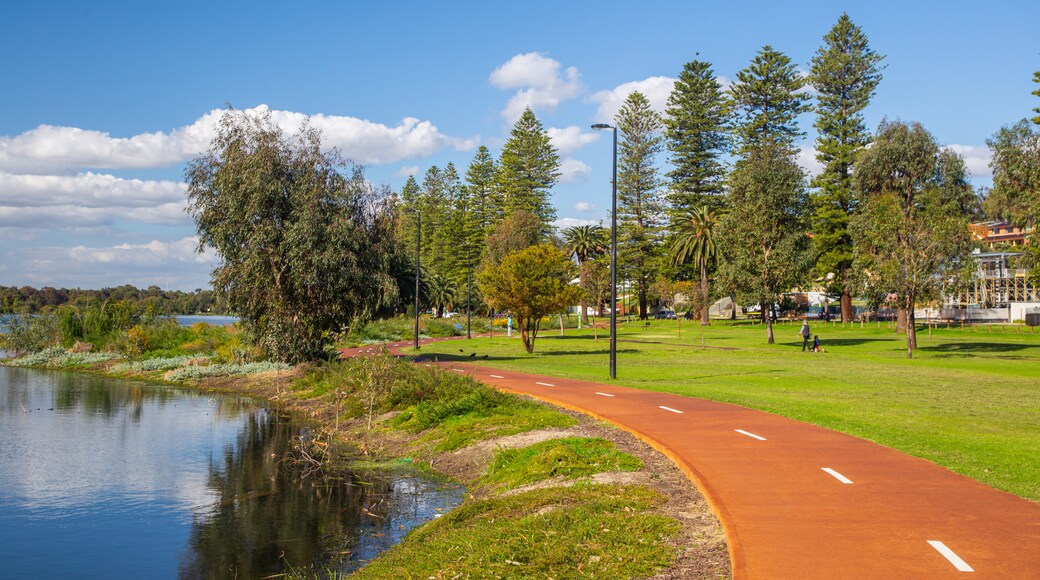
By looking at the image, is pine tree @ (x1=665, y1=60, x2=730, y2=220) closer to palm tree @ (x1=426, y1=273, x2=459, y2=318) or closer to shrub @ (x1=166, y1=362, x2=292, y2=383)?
palm tree @ (x1=426, y1=273, x2=459, y2=318)

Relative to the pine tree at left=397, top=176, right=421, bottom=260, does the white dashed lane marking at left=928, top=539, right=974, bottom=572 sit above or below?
below

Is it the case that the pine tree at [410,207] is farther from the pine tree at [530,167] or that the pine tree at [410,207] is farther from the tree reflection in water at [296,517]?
the tree reflection in water at [296,517]

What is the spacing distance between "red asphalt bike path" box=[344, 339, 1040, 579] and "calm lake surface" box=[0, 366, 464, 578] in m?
4.65

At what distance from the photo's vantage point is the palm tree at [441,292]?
303 feet

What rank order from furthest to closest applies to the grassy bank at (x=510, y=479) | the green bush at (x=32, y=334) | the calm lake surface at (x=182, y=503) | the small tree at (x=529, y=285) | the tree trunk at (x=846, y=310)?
the tree trunk at (x=846, y=310) < the green bush at (x=32, y=334) < the small tree at (x=529, y=285) < the calm lake surface at (x=182, y=503) < the grassy bank at (x=510, y=479)

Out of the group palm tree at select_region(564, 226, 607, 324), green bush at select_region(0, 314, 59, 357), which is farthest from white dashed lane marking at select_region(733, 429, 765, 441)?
palm tree at select_region(564, 226, 607, 324)

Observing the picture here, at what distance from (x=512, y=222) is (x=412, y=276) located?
17371mm

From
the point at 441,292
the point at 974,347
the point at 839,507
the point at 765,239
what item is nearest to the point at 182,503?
the point at 839,507

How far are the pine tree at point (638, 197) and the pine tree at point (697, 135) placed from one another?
397 cm

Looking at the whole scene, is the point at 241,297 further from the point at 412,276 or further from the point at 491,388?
the point at 412,276

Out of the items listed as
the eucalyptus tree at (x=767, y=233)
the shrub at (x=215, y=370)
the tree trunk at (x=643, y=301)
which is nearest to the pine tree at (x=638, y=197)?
the tree trunk at (x=643, y=301)

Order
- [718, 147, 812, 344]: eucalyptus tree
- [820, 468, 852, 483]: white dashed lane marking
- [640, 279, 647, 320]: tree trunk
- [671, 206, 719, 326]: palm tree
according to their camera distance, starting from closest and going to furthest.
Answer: [820, 468, 852, 483]: white dashed lane marking → [718, 147, 812, 344]: eucalyptus tree → [671, 206, 719, 326]: palm tree → [640, 279, 647, 320]: tree trunk

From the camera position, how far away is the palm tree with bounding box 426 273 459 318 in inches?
3636

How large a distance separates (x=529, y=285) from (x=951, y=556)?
1273 inches
